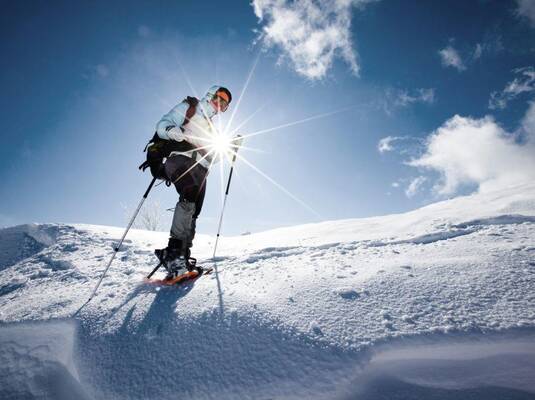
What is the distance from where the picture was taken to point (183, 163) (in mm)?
3535

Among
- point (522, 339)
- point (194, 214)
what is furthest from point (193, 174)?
point (522, 339)

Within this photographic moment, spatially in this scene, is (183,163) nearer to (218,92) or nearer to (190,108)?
(190,108)

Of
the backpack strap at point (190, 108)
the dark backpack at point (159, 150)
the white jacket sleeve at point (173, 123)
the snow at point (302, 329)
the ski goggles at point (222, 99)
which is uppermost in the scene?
the ski goggles at point (222, 99)

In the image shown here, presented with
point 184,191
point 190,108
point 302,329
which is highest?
point 190,108

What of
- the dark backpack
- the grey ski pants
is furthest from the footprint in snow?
the dark backpack

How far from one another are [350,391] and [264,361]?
0.47 metres

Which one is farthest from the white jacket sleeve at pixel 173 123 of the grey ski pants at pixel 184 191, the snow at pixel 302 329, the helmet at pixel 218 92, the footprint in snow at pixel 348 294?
the footprint in snow at pixel 348 294

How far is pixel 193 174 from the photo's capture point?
3543mm

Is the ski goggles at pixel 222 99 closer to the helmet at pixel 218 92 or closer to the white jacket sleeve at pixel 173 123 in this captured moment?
the helmet at pixel 218 92

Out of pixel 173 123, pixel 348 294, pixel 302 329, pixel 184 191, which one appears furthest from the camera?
pixel 173 123

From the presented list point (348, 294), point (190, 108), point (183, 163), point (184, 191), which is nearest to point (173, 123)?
point (190, 108)

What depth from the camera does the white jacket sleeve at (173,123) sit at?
11.3 feet

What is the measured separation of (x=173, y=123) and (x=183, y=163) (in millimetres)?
550

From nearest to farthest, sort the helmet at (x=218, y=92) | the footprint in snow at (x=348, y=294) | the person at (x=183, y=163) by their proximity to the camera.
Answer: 1. the footprint in snow at (x=348, y=294)
2. the person at (x=183, y=163)
3. the helmet at (x=218, y=92)
